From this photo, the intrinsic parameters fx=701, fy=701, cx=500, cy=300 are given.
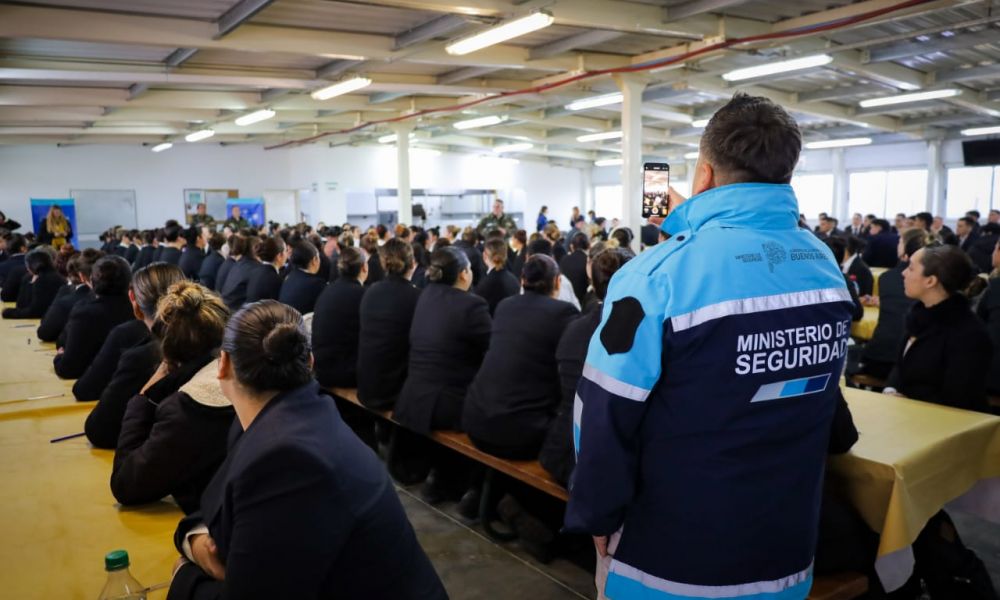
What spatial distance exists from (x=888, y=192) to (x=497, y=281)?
16.2 metres

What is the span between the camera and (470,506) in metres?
3.58

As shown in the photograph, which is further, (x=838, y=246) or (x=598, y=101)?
(x=598, y=101)

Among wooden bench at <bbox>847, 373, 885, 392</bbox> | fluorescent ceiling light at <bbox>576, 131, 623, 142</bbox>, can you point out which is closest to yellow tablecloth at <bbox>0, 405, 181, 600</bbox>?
wooden bench at <bbox>847, 373, 885, 392</bbox>

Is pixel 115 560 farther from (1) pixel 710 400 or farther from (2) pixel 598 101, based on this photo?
(2) pixel 598 101

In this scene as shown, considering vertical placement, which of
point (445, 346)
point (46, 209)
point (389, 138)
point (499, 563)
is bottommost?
point (499, 563)

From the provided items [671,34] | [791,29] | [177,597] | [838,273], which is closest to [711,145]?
[838,273]

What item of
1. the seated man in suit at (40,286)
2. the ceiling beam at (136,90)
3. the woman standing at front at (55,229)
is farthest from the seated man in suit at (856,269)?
the woman standing at front at (55,229)

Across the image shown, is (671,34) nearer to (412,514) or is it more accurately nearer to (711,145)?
(412,514)

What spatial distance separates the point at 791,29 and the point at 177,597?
762 centimetres

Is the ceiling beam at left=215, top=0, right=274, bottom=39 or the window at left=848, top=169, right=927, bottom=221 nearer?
the ceiling beam at left=215, top=0, right=274, bottom=39

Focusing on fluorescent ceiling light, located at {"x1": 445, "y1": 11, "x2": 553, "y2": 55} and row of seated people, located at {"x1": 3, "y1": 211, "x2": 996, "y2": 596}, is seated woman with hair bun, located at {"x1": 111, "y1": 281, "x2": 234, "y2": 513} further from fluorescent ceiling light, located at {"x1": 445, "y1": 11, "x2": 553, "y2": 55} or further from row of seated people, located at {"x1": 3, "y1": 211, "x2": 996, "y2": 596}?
fluorescent ceiling light, located at {"x1": 445, "y1": 11, "x2": 553, "y2": 55}

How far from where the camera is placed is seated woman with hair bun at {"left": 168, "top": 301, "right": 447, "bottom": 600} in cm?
128

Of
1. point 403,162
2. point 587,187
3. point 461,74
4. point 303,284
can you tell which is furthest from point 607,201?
point 303,284

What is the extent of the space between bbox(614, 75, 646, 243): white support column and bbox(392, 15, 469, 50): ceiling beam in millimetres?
2778
